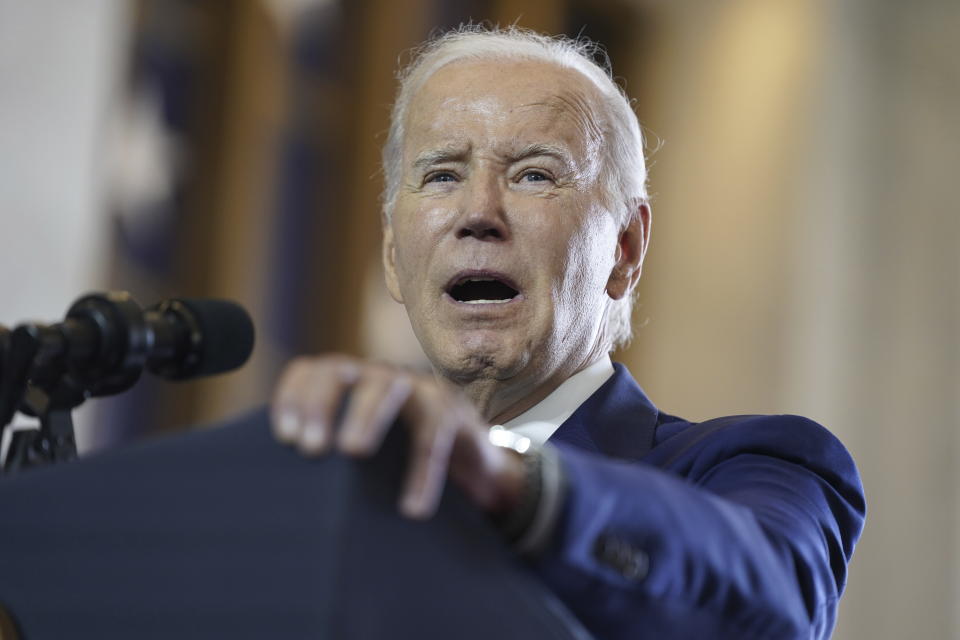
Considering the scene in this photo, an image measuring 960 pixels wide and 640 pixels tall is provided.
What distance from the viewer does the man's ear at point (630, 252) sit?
2344mm

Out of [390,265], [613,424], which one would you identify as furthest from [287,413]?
[390,265]

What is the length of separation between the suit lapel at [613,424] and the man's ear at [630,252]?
0.43 m

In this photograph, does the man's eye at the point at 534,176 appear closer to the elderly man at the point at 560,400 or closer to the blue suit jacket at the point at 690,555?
the elderly man at the point at 560,400

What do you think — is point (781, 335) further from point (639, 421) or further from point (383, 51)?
point (639, 421)

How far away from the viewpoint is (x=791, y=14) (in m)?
7.46

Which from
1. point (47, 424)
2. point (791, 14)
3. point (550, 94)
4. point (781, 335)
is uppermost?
point (791, 14)

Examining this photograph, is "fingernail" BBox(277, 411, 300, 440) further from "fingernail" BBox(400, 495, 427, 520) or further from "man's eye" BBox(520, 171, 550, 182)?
"man's eye" BBox(520, 171, 550, 182)

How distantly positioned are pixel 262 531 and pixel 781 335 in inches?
261

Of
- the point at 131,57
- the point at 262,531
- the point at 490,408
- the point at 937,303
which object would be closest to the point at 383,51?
the point at 131,57

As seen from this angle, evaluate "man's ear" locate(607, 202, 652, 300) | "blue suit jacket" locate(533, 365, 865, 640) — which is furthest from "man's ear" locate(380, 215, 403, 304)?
"blue suit jacket" locate(533, 365, 865, 640)

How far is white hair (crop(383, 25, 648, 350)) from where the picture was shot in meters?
2.26

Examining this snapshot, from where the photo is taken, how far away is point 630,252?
2.38m

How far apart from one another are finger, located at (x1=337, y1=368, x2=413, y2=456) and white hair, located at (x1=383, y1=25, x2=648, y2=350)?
58.7 inches

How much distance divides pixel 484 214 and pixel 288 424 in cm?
129
